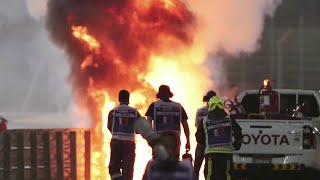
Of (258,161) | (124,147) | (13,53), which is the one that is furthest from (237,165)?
(13,53)

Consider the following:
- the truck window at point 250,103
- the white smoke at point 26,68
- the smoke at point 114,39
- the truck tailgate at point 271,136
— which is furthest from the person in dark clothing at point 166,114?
the white smoke at point 26,68

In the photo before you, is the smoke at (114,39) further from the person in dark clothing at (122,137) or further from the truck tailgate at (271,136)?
the truck tailgate at (271,136)

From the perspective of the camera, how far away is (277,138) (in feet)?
42.2

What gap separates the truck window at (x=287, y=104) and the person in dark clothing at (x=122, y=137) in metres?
A: 3.31

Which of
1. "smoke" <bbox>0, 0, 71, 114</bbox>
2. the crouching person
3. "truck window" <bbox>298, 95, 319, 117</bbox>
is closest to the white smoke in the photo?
"smoke" <bbox>0, 0, 71, 114</bbox>

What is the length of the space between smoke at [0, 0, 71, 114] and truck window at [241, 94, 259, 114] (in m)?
18.8

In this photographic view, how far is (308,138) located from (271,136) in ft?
2.03

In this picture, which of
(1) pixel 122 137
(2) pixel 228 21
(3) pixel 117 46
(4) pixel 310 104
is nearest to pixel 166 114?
(1) pixel 122 137

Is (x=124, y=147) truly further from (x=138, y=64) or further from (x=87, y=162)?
(x=138, y=64)

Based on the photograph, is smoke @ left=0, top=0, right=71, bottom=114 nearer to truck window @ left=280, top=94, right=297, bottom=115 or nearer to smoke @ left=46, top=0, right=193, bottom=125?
smoke @ left=46, top=0, right=193, bottom=125

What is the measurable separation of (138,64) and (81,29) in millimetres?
1528

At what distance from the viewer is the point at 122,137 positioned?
43.8 feet

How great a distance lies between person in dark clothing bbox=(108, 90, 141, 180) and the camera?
43.7 ft

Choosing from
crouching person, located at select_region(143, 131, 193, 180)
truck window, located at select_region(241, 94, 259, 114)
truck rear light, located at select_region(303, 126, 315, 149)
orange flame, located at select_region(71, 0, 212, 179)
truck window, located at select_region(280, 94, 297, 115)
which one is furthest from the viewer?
orange flame, located at select_region(71, 0, 212, 179)
